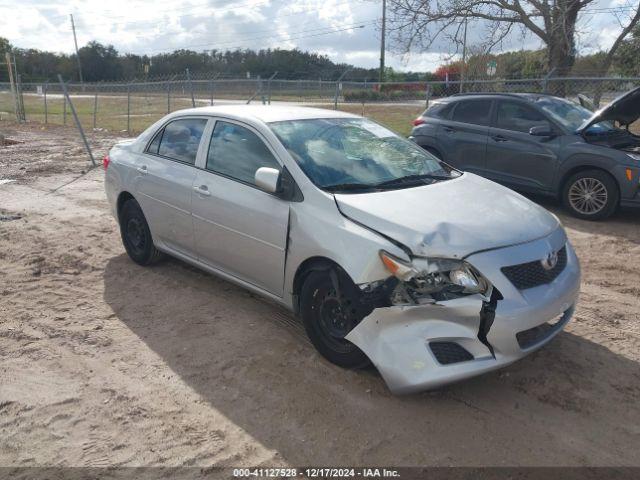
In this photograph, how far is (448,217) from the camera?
349 centimetres

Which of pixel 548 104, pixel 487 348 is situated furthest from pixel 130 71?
pixel 487 348

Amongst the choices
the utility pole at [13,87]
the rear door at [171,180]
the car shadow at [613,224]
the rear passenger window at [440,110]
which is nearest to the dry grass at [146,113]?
the utility pole at [13,87]

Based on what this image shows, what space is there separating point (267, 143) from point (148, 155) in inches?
69.3

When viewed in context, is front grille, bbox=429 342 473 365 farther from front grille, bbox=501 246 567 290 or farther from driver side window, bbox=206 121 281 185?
driver side window, bbox=206 121 281 185

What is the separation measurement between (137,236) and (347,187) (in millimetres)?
2765

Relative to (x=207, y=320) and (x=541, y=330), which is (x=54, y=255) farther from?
(x=541, y=330)

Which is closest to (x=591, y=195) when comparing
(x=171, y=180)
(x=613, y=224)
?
(x=613, y=224)

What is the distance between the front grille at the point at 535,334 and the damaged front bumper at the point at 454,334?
0.01m

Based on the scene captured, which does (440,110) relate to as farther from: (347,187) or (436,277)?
(436,277)

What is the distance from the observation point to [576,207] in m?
7.68

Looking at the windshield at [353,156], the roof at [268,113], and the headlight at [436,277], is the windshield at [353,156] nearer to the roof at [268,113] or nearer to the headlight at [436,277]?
the roof at [268,113]

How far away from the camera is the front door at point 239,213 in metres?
3.99

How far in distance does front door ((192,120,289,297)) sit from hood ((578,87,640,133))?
507cm

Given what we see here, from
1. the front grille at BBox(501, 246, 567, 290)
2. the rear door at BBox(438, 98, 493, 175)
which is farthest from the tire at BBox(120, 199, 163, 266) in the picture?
the rear door at BBox(438, 98, 493, 175)
